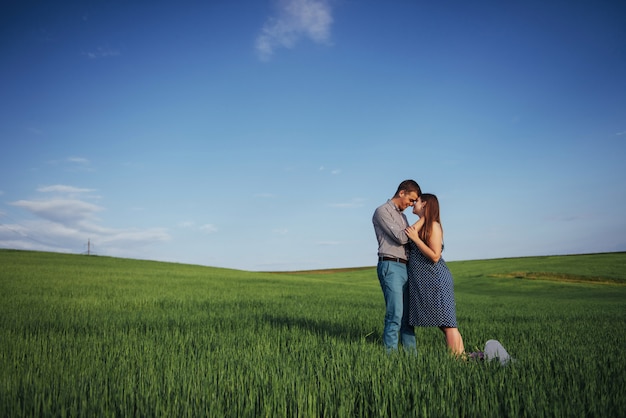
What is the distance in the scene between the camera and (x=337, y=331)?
738 centimetres

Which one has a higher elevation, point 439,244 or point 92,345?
point 439,244

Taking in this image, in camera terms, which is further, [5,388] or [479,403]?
[5,388]

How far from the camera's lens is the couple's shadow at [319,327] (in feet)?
22.6

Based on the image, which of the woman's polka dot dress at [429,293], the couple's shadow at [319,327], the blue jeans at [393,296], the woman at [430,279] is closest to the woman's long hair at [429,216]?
the woman at [430,279]

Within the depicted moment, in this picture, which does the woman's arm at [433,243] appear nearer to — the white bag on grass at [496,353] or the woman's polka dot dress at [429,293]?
the woman's polka dot dress at [429,293]

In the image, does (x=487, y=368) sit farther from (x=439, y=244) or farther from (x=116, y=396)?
(x=116, y=396)

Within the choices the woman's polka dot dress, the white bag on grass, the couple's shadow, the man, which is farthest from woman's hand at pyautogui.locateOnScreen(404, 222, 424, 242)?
the couple's shadow

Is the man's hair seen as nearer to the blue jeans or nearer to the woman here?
the woman

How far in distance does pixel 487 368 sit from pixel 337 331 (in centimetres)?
411

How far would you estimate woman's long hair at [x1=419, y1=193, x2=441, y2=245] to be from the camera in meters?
4.70

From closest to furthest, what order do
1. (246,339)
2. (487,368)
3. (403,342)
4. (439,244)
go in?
(487,368), (439,244), (403,342), (246,339)

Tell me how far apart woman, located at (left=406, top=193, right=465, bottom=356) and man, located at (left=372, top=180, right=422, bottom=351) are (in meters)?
0.13

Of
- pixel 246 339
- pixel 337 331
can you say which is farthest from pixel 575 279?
pixel 246 339

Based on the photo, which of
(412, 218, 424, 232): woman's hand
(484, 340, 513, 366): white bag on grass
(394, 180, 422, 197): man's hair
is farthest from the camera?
(394, 180, 422, 197): man's hair
